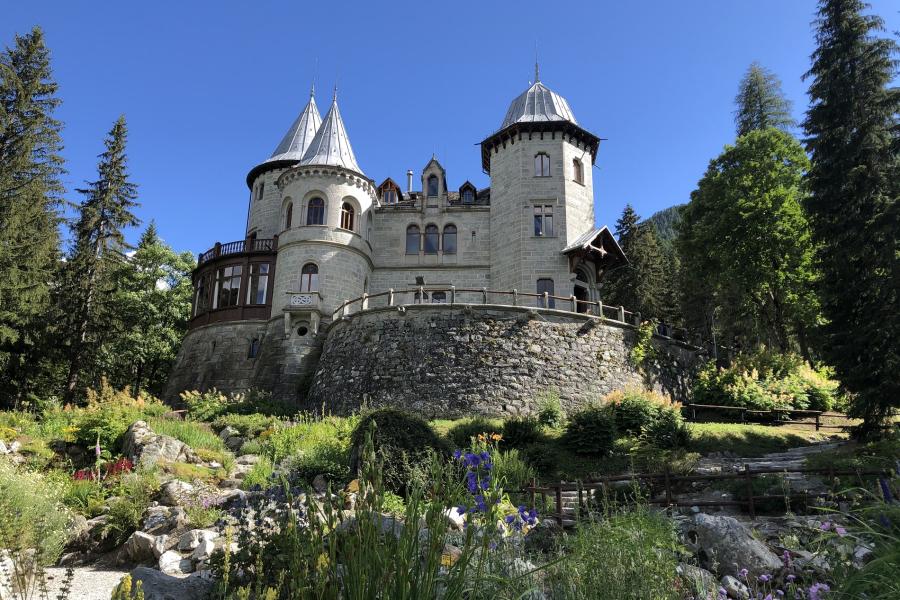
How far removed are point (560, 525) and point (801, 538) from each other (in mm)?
3088

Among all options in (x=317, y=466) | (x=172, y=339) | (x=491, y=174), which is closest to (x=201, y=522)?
(x=317, y=466)

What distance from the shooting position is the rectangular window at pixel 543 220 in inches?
1307

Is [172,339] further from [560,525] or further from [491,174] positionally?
[560,525]

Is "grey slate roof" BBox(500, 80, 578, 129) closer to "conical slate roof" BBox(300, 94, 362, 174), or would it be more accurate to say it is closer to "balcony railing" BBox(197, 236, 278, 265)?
"conical slate roof" BBox(300, 94, 362, 174)

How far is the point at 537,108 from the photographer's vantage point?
1419 inches

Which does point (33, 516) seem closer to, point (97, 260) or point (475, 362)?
point (475, 362)

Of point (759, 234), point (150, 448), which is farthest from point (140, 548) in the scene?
point (759, 234)

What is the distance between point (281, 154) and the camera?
38719 mm

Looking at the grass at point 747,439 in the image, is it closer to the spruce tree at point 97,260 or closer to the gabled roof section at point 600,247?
the gabled roof section at point 600,247

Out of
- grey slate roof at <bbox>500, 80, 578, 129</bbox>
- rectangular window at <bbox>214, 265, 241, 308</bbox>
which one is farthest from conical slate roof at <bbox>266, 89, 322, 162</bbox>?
grey slate roof at <bbox>500, 80, 578, 129</bbox>

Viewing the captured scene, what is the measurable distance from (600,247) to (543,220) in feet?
10.8

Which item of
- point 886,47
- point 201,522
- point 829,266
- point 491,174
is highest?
point 491,174

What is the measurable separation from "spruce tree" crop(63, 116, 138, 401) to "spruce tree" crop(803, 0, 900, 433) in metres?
31.6

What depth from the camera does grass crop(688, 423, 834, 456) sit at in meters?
19.3
